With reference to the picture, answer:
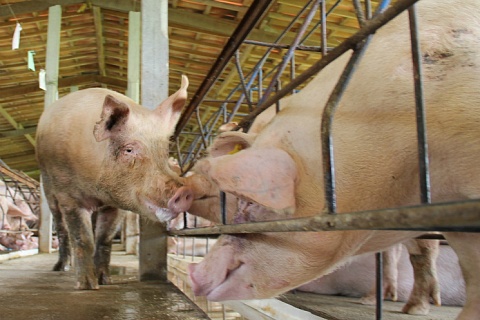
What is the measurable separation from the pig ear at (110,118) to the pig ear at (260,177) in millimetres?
1729

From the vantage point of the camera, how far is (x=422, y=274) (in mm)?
2803

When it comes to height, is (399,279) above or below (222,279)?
below

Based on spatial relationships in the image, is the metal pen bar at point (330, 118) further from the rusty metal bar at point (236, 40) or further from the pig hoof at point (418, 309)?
the pig hoof at point (418, 309)

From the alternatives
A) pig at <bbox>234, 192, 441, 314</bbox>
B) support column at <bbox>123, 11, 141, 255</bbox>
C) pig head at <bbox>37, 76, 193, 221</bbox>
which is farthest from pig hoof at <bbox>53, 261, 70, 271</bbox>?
support column at <bbox>123, 11, 141, 255</bbox>

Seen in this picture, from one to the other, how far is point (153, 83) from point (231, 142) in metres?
2.08

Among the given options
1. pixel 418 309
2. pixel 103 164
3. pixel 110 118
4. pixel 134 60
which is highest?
pixel 134 60

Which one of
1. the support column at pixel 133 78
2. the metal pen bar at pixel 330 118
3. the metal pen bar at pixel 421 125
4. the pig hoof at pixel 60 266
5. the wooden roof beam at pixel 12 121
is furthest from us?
the wooden roof beam at pixel 12 121

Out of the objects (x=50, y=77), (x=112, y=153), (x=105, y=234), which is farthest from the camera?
(x=50, y=77)

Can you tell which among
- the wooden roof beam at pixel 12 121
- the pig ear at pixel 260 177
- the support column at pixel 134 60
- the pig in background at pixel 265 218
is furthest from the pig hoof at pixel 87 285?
the wooden roof beam at pixel 12 121

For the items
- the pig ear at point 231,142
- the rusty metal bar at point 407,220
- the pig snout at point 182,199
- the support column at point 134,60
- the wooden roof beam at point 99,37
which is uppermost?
the wooden roof beam at point 99,37

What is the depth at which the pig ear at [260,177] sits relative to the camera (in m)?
1.38

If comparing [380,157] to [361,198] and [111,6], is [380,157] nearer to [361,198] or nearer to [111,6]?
[361,198]

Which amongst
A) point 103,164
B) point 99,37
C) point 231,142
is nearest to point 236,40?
point 231,142

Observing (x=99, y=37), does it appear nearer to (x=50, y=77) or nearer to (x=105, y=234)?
(x=50, y=77)
